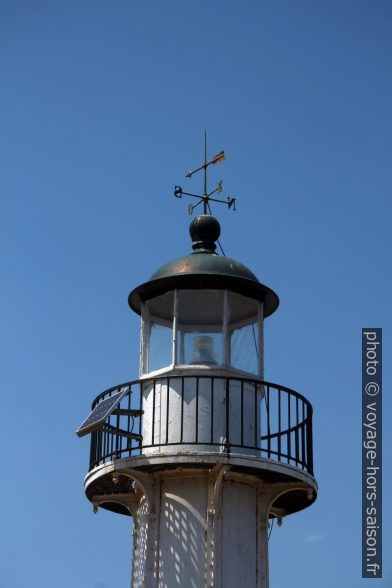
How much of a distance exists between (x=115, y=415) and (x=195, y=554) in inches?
110

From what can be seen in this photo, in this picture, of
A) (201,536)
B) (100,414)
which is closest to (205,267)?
(100,414)

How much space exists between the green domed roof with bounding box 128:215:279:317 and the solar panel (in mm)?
2066

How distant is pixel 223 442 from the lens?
70.4 ft

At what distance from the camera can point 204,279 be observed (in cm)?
2259

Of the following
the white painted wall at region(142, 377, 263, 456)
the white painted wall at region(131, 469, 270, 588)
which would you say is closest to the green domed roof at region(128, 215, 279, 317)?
the white painted wall at region(142, 377, 263, 456)

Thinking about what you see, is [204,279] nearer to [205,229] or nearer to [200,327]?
[200,327]

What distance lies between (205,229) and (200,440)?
4.31 m

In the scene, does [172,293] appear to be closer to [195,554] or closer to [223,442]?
[223,442]

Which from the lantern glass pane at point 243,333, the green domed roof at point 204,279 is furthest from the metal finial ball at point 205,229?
the lantern glass pane at point 243,333

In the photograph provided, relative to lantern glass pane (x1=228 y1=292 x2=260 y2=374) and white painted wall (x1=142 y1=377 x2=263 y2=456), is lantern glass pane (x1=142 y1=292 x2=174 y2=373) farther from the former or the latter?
lantern glass pane (x1=228 y1=292 x2=260 y2=374)

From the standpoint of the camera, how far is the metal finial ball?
77.9 feet

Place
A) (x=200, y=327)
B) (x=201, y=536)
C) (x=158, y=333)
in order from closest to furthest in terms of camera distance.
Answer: (x=201, y=536) < (x=200, y=327) < (x=158, y=333)

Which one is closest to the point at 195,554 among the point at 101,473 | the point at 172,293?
the point at 101,473

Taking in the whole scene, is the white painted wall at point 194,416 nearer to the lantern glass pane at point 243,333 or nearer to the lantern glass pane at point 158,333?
the lantern glass pane at point 243,333
